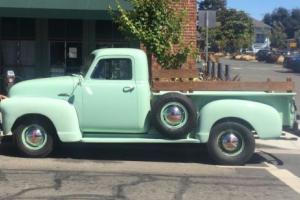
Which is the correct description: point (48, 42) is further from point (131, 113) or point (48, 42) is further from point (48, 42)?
point (131, 113)

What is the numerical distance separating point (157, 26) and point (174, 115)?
381 cm

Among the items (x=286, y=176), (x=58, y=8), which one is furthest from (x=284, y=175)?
(x=58, y=8)

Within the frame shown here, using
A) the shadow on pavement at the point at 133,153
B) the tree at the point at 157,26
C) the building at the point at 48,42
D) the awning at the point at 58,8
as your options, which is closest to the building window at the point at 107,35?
the building at the point at 48,42

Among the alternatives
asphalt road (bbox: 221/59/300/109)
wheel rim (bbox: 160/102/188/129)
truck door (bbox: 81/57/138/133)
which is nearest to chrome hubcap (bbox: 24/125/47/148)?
truck door (bbox: 81/57/138/133)

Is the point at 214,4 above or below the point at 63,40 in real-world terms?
above

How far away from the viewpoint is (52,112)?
1009 centimetres

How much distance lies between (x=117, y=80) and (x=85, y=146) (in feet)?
6.54

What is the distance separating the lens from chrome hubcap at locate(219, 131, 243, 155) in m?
10.2

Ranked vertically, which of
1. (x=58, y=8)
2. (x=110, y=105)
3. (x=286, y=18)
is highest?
(x=286, y=18)

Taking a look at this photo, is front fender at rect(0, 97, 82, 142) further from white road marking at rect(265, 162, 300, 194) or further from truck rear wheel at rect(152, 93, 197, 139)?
white road marking at rect(265, 162, 300, 194)

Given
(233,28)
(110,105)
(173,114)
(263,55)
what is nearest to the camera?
(173,114)

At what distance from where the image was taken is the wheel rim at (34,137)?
10258 mm

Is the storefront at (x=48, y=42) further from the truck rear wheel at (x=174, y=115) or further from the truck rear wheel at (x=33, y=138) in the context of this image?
the truck rear wheel at (x=174, y=115)

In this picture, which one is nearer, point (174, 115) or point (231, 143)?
point (174, 115)
